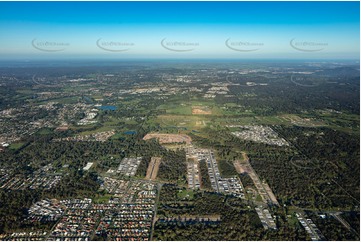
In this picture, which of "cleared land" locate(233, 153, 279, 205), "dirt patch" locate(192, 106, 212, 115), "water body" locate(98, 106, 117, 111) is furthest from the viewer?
"water body" locate(98, 106, 117, 111)

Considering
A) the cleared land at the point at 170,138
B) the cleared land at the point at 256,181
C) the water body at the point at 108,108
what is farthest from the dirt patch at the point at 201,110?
the cleared land at the point at 256,181

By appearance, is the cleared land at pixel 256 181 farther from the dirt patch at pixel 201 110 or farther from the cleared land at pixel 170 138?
the dirt patch at pixel 201 110

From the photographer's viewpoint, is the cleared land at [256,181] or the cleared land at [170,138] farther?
the cleared land at [170,138]

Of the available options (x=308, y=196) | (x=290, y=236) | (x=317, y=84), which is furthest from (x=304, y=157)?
(x=317, y=84)

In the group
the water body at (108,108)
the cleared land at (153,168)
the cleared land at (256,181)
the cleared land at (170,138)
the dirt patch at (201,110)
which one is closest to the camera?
the cleared land at (256,181)

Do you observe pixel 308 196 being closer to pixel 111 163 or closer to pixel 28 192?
pixel 111 163

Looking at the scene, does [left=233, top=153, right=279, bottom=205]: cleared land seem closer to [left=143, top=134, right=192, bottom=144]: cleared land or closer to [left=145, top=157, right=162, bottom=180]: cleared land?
[left=145, top=157, right=162, bottom=180]: cleared land

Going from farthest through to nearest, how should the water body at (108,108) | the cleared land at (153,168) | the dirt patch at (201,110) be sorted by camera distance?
1. the water body at (108,108)
2. the dirt patch at (201,110)
3. the cleared land at (153,168)

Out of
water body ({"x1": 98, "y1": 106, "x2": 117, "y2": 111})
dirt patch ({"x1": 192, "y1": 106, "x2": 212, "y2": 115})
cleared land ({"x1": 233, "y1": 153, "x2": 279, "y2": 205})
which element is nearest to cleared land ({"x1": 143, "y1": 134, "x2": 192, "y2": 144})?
cleared land ({"x1": 233, "y1": 153, "x2": 279, "y2": 205})
